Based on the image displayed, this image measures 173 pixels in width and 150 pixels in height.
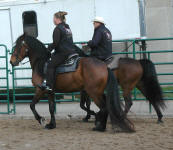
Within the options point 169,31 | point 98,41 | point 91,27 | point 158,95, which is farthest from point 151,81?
point 169,31

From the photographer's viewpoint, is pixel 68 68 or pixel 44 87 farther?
pixel 44 87

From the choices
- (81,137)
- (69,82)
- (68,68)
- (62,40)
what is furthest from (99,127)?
(62,40)

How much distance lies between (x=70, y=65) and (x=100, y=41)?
803mm

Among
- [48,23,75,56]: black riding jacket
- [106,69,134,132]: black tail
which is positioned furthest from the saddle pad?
[106,69,134,132]: black tail

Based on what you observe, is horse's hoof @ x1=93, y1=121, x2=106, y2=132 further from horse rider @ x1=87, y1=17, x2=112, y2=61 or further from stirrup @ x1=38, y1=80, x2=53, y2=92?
horse rider @ x1=87, y1=17, x2=112, y2=61

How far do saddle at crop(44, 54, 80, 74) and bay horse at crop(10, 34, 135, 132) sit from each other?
69 millimetres

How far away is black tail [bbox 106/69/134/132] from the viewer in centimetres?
668

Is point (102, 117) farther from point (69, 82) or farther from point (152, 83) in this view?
point (152, 83)

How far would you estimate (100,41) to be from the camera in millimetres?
7355

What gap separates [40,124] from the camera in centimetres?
796

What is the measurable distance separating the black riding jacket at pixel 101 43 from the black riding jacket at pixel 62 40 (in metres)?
0.46

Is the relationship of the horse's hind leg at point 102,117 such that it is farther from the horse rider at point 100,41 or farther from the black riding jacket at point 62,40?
the black riding jacket at point 62,40

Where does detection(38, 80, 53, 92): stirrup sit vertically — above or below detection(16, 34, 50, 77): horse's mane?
below

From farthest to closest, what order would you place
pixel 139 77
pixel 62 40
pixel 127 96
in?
pixel 127 96 < pixel 139 77 < pixel 62 40
